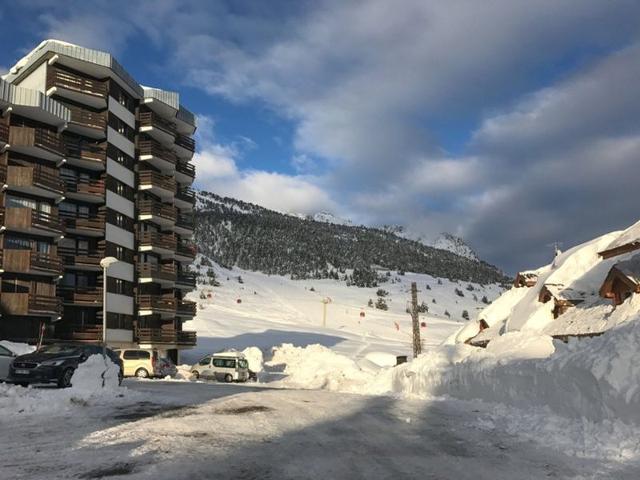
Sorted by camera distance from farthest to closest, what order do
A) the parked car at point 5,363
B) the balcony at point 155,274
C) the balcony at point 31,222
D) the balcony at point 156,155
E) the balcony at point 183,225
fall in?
1. the balcony at point 183,225
2. the balcony at point 156,155
3. the balcony at point 155,274
4. the balcony at point 31,222
5. the parked car at point 5,363

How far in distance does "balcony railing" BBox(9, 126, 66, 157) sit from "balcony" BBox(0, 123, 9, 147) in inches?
8.2

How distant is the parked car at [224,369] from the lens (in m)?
37.5

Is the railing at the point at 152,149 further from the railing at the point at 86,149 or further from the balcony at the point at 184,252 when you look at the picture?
the balcony at the point at 184,252

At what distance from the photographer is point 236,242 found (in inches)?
7392

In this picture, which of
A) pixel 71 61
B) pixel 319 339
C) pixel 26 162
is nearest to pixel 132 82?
pixel 71 61

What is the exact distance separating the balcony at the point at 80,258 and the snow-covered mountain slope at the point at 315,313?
50.4 ft

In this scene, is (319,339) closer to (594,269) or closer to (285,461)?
(594,269)

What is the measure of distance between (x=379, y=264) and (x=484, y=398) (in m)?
177

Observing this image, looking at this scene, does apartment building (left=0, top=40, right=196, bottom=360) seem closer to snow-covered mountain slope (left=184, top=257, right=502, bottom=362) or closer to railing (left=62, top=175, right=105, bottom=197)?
railing (left=62, top=175, right=105, bottom=197)

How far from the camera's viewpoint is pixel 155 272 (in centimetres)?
4925

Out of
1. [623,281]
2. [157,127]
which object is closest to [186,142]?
[157,127]

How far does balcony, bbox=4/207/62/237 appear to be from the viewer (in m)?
36.6

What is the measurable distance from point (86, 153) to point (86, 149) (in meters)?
0.63

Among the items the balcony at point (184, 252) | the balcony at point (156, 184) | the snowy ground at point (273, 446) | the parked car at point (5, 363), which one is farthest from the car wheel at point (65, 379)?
the balcony at point (184, 252)
